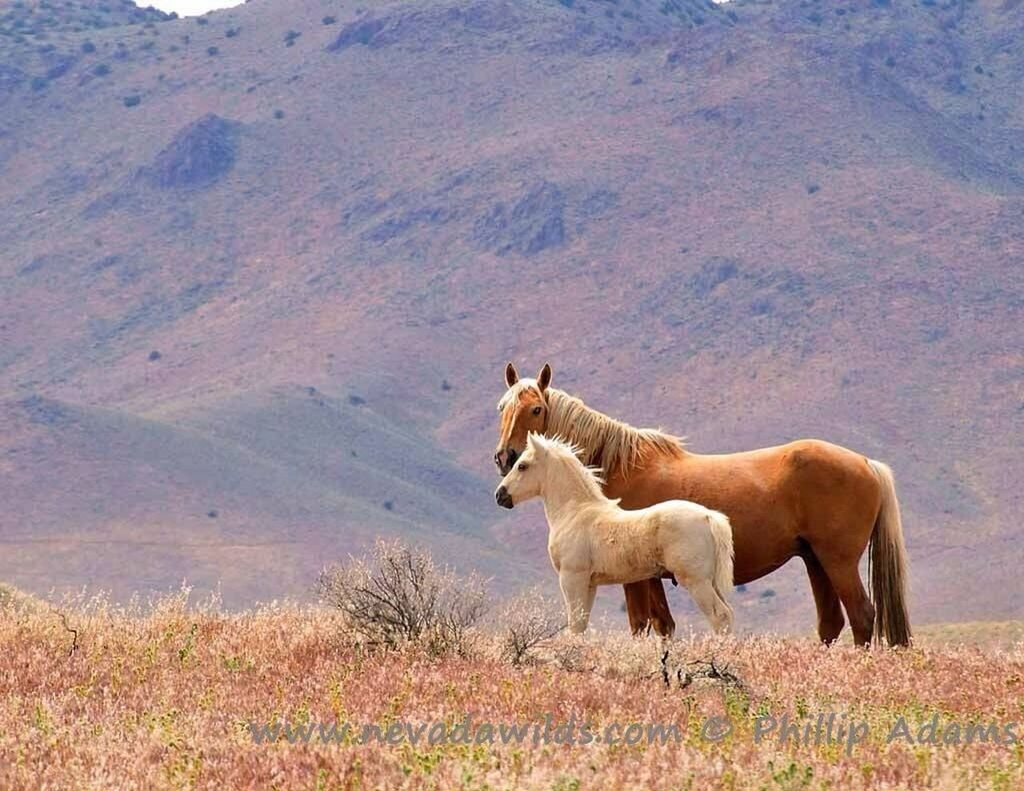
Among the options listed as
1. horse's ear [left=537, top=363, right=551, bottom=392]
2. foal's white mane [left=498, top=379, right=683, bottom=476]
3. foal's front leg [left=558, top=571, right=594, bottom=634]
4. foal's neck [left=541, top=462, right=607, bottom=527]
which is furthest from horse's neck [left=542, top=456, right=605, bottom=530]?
horse's ear [left=537, top=363, right=551, bottom=392]

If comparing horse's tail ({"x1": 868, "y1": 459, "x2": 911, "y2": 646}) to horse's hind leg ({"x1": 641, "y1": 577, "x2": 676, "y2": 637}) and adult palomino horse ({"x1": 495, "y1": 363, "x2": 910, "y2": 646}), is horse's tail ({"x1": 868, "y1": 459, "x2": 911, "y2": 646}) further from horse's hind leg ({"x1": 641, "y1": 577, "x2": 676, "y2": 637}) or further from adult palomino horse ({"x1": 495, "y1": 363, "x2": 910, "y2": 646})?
horse's hind leg ({"x1": 641, "y1": 577, "x2": 676, "y2": 637})

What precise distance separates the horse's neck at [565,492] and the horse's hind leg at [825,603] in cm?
256

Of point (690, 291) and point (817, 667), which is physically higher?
point (817, 667)

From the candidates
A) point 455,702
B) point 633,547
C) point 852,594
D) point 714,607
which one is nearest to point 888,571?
point 852,594

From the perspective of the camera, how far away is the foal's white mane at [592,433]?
48.4 ft

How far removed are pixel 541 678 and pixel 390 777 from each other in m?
2.69

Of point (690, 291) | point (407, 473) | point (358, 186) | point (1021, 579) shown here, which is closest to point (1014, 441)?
point (1021, 579)

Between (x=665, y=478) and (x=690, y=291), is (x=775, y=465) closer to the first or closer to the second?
(x=665, y=478)

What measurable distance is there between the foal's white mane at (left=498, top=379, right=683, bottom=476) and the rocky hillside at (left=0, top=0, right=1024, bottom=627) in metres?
104

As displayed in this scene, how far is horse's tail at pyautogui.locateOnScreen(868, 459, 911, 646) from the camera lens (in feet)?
48.6

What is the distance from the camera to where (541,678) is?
423 inches

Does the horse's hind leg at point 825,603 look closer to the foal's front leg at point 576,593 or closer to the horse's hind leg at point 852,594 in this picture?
the horse's hind leg at point 852,594

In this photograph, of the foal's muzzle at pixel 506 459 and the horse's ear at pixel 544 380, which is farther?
the horse's ear at pixel 544 380

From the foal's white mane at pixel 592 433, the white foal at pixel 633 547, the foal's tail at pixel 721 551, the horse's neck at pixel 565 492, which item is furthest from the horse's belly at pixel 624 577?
the foal's white mane at pixel 592 433
